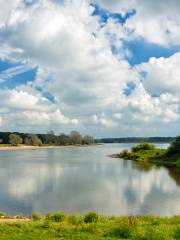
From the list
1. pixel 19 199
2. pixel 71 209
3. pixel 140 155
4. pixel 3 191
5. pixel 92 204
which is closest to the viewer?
pixel 71 209

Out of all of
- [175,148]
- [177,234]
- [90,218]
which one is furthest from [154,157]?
[177,234]

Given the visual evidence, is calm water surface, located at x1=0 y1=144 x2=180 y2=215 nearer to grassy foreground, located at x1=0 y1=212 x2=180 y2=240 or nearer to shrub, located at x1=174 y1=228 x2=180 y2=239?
grassy foreground, located at x1=0 y1=212 x2=180 y2=240

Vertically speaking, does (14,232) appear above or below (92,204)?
above

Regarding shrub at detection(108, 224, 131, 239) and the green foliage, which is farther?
the green foliage

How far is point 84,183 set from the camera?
38.0 meters

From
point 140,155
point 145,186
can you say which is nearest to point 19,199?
point 145,186

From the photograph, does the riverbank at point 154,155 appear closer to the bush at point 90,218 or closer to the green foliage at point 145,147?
the green foliage at point 145,147

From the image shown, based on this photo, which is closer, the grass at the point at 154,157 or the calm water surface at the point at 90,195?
the calm water surface at the point at 90,195

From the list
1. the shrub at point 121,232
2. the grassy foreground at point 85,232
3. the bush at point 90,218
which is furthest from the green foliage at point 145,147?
the shrub at point 121,232

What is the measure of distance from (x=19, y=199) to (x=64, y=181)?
1216cm

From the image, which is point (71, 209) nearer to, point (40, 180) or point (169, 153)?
point (40, 180)

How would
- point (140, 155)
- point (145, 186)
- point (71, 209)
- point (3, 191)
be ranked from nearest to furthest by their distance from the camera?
point (71, 209), point (3, 191), point (145, 186), point (140, 155)

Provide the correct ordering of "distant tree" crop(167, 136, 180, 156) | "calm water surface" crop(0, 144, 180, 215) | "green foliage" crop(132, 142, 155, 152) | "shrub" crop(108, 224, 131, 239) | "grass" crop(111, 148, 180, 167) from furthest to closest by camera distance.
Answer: "green foliage" crop(132, 142, 155, 152) < "distant tree" crop(167, 136, 180, 156) < "grass" crop(111, 148, 180, 167) < "calm water surface" crop(0, 144, 180, 215) < "shrub" crop(108, 224, 131, 239)

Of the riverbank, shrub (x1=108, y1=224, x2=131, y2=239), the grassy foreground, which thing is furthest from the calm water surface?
the riverbank
